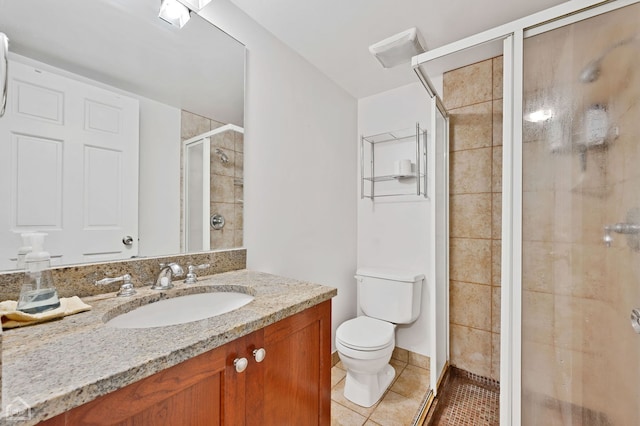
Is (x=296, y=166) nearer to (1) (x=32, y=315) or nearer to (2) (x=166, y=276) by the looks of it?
(2) (x=166, y=276)

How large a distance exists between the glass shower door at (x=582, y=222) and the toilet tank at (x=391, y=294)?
35.8 inches

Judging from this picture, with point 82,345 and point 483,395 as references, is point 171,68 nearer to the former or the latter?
point 82,345

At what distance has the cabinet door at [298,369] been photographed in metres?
0.78

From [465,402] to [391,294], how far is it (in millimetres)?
734

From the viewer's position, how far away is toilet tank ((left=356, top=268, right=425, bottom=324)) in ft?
6.05

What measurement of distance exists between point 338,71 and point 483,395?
7.70ft

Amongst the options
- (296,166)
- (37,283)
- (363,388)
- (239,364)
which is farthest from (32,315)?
(363,388)

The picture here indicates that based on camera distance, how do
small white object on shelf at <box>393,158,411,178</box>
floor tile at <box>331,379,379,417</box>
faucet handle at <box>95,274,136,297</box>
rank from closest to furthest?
faucet handle at <box>95,274,136,297</box>, floor tile at <box>331,379,379,417</box>, small white object on shelf at <box>393,158,411,178</box>

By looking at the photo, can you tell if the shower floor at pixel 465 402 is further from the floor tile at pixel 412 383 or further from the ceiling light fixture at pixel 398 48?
the ceiling light fixture at pixel 398 48

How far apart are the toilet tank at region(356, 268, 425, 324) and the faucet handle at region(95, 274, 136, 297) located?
1.48m

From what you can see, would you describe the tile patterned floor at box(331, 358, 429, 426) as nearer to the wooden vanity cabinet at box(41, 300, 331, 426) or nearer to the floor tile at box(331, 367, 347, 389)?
the floor tile at box(331, 367, 347, 389)

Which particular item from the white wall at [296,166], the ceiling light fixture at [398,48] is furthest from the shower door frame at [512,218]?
the white wall at [296,166]

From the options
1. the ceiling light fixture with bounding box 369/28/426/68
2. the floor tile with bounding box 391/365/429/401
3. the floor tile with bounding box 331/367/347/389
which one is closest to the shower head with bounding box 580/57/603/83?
the ceiling light fixture with bounding box 369/28/426/68

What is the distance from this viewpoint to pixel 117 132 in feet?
3.29
